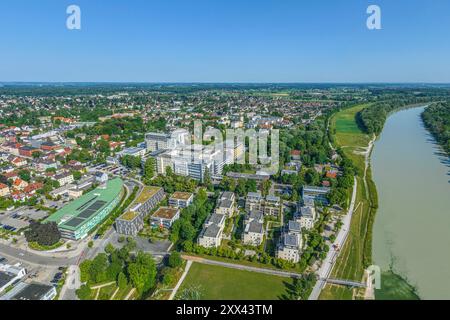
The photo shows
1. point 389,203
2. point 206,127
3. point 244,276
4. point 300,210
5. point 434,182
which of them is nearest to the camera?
point 244,276

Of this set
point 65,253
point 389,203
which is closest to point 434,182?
point 389,203

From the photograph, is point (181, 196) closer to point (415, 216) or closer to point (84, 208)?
point (84, 208)

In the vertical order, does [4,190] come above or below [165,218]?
above

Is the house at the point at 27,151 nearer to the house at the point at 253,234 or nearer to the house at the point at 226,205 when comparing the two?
the house at the point at 226,205

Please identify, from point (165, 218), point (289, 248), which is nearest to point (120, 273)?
→ point (165, 218)
